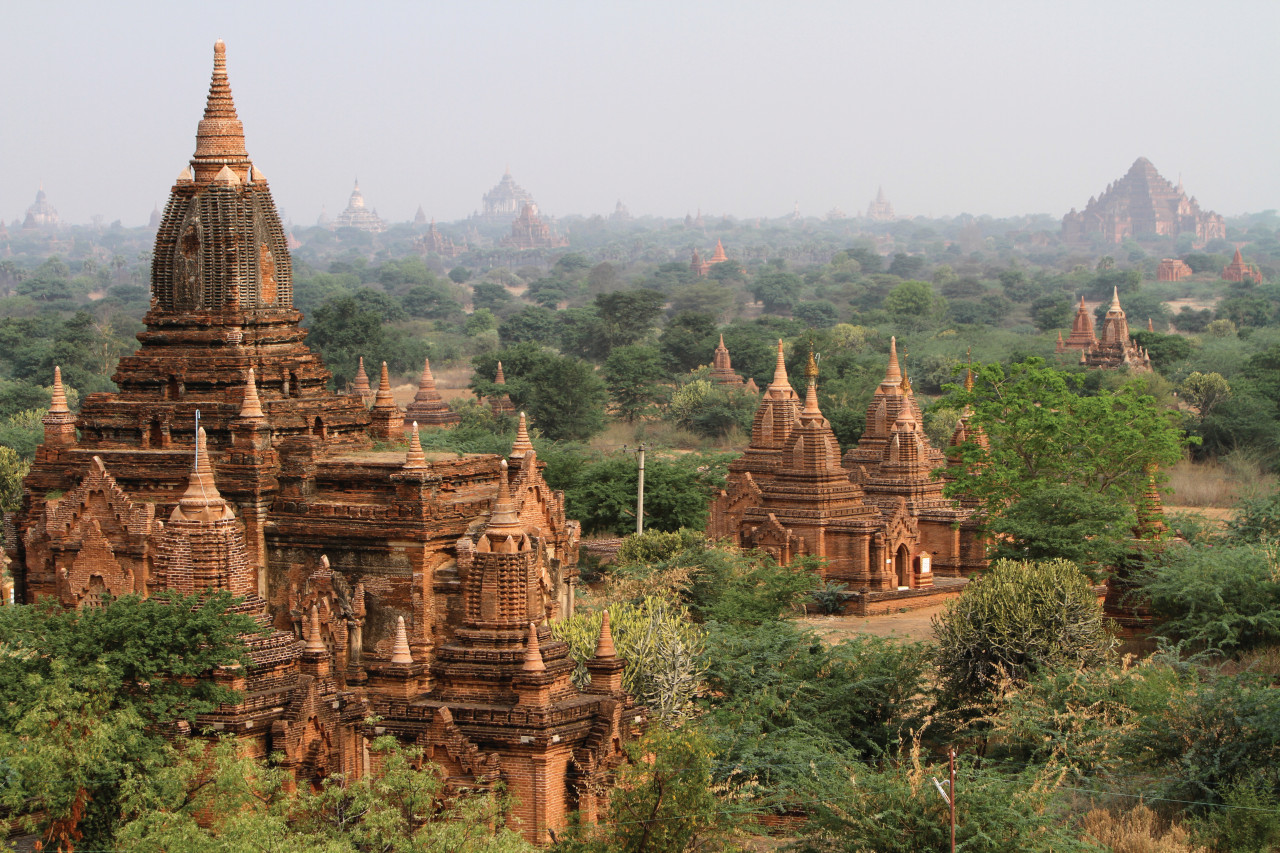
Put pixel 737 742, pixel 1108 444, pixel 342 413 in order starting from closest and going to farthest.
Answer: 1. pixel 737 742
2. pixel 342 413
3. pixel 1108 444

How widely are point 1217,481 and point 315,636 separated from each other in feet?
148

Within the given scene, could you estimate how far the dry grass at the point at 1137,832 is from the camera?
77.7ft

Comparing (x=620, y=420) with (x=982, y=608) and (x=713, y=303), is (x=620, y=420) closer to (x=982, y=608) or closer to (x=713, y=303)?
(x=982, y=608)

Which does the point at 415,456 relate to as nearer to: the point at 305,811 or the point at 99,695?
the point at 99,695

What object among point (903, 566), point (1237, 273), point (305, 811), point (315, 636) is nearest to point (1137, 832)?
point (305, 811)

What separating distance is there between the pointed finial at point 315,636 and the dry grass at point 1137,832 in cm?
972

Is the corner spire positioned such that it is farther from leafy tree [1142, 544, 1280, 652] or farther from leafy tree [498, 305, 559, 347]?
leafy tree [498, 305, 559, 347]

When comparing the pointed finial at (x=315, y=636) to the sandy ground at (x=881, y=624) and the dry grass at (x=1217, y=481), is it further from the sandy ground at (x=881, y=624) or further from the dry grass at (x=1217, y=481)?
the dry grass at (x=1217, y=481)

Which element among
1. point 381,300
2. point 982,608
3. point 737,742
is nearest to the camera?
point 737,742

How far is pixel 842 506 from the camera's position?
4494 centimetres

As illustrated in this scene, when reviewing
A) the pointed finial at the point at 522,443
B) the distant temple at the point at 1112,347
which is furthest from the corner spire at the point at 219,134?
the distant temple at the point at 1112,347

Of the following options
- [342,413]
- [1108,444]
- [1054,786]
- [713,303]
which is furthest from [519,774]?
[713,303]

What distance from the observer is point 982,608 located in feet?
103

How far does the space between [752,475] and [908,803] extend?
25375mm
